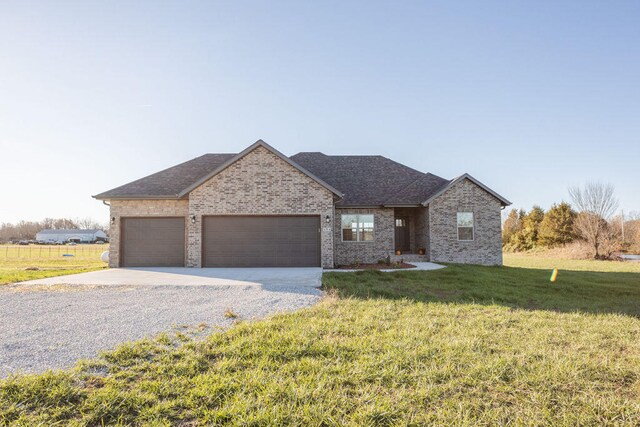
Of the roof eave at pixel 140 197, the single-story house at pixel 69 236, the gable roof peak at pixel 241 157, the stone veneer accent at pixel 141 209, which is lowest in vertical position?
the single-story house at pixel 69 236

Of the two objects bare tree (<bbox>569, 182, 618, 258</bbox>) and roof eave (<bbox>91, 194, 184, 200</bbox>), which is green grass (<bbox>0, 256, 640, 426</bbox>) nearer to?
roof eave (<bbox>91, 194, 184, 200</bbox>)

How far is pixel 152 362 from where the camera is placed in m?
3.87

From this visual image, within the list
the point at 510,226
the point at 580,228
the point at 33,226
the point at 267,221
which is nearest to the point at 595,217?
the point at 580,228

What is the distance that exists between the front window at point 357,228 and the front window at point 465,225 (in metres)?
4.82

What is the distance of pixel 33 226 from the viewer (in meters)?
98.1

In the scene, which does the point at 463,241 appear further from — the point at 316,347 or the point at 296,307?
the point at 316,347

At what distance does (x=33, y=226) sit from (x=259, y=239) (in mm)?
120755

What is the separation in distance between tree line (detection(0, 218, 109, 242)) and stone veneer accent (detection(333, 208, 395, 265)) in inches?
4046

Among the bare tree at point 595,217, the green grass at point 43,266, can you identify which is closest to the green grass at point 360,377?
the green grass at point 43,266

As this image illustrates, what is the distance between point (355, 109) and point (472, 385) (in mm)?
15741

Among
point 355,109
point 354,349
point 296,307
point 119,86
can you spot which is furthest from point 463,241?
point 119,86

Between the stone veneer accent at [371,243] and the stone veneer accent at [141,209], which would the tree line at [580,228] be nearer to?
the stone veneer accent at [371,243]

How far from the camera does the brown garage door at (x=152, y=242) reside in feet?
49.1

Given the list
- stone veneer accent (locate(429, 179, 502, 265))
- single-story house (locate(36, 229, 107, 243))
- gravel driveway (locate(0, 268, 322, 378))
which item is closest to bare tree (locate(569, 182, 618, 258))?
stone veneer accent (locate(429, 179, 502, 265))
